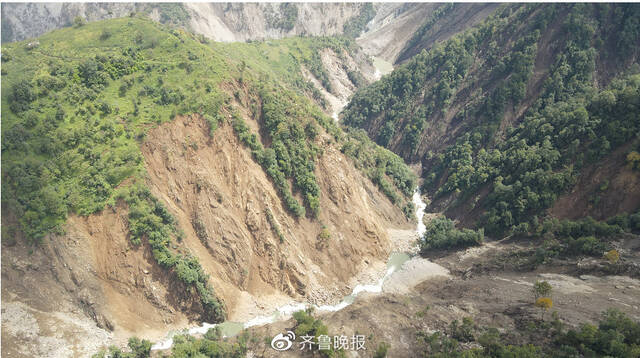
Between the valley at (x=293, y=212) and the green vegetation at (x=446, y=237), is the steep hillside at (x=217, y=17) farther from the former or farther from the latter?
the green vegetation at (x=446, y=237)

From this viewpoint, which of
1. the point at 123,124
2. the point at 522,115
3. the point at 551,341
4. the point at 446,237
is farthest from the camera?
the point at 522,115

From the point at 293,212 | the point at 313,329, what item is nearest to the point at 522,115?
the point at 293,212

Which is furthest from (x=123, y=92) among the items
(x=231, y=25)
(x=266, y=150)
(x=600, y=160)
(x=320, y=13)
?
(x=320, y=13)

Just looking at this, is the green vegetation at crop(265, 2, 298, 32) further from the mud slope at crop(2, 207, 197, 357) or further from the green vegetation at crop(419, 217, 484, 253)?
the mud slope at crop(2, 207, 197, 357)

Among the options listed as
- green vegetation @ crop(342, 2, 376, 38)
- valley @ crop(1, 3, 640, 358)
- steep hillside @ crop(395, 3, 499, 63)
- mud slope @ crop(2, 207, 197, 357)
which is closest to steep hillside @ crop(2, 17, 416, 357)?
mud slope @ crop(2, 207, 197, 357)

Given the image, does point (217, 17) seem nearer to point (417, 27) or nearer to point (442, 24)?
point (417, 27)

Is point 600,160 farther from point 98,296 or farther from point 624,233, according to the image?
point 98,296
